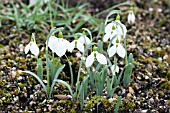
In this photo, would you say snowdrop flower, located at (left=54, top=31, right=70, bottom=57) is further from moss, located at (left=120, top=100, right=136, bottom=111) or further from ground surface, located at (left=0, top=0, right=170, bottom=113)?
moss, located at (left=120, top=100, right=136, bottom=111)

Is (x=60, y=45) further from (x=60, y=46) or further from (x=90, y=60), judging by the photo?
(x=90, y=60)

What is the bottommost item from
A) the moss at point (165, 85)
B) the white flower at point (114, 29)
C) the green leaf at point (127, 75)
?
the moss at point (165, 85)

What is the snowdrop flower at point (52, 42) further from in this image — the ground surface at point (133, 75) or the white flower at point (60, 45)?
the ground surface at point (133, 75)

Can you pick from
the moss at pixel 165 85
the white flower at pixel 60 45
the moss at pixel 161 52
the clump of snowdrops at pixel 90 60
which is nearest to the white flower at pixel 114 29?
the clump of snowdrops at pixel 90 60

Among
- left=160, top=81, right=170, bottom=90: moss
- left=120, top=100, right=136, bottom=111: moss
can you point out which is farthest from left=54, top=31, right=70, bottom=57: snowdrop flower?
left=160, top=81, right=170, bottom=90: moss

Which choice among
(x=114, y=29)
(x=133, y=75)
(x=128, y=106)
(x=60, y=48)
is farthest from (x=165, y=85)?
(x=60, y=48)

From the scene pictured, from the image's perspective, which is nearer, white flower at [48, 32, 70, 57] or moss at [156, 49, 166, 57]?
white flower at [48, 32, 70, 57]

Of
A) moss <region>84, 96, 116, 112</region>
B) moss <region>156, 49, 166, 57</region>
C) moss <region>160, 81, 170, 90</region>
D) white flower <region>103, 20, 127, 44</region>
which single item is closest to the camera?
white flower <region>103, 20, 127, 44</region>

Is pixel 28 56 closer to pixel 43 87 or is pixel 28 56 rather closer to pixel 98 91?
pixel 43 87

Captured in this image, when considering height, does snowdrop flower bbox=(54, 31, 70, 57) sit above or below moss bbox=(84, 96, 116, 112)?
above
